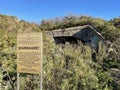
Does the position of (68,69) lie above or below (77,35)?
below

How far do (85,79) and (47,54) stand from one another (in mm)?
2845

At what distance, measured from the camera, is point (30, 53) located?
316 inches

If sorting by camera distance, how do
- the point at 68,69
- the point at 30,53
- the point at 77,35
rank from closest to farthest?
the point at 30,53 → the point at 68,69 → the point at 77,35

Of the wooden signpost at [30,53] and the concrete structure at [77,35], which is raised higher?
the concrete structure at [77,35]

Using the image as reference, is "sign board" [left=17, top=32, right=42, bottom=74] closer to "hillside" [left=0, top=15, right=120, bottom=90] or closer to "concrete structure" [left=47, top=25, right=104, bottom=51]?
"hillside" [left=0, top=15, right=120, bottom=90]

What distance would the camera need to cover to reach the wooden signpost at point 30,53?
307 inches

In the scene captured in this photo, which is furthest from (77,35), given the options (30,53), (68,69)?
(30,53)

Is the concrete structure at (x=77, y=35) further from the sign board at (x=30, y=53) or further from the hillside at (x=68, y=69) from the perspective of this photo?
the sign board at (x=30, y=53)

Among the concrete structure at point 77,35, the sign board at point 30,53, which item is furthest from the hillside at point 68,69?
the concrete structure at point 77,35

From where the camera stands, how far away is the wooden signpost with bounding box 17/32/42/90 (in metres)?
7.80

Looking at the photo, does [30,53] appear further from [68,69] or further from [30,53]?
[68,69]

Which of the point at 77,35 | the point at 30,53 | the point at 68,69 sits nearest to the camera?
the point at 30,53

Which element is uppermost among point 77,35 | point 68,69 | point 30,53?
point 77,35

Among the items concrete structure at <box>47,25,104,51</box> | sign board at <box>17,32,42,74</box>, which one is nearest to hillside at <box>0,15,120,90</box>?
Result: sign board at <box>17,32,42,74</box>
